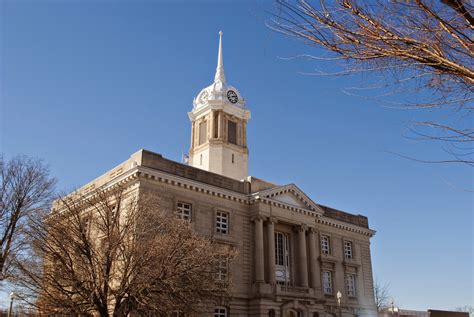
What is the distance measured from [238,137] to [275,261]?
20292mm

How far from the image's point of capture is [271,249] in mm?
37812

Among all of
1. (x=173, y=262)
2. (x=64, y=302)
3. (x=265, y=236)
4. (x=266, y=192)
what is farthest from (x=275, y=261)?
Answer: (x=64, y=302)

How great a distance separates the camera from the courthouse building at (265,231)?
112 ft

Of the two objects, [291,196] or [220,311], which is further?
[291,196]

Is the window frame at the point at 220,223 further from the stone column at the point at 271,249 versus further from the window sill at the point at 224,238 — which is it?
the stone column at the point at 271,249

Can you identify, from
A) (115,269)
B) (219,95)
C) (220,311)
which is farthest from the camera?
(219,95)

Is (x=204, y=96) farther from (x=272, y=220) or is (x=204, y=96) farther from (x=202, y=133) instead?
(x=272, y=220)

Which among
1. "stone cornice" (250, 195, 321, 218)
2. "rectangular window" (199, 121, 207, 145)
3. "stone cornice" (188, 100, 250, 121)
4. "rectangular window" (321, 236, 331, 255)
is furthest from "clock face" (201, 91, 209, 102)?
"rectangular window" (321, 236, 331, 255)

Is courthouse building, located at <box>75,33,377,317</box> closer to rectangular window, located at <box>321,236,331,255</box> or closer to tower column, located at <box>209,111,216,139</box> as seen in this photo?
rectangular window, located at <box>321,236,331,255</box>

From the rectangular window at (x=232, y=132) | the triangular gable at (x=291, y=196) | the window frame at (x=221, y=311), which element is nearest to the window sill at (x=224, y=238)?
the triangular gable at (x=291, y=196)

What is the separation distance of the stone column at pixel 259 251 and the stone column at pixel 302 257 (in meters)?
5.03

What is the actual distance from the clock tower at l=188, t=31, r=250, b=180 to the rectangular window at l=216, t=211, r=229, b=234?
14138 mm

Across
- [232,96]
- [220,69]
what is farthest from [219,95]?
[220,69]

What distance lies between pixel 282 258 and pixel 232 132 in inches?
779
